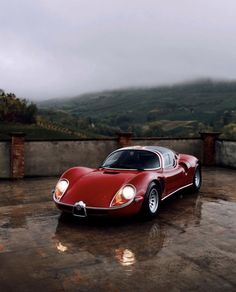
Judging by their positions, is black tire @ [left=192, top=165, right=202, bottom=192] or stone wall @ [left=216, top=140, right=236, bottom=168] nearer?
Result: black tire @ [left=192, top=165, right=202, bottom=192]

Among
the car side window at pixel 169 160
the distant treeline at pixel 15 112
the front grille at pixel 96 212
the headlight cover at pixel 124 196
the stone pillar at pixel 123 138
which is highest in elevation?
the distant treeline at pixel 15 112

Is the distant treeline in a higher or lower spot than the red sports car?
higher

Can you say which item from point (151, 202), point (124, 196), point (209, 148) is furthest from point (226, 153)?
point (124, 196)

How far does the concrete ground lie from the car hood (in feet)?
1.64

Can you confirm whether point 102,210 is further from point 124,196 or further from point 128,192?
point 128,192

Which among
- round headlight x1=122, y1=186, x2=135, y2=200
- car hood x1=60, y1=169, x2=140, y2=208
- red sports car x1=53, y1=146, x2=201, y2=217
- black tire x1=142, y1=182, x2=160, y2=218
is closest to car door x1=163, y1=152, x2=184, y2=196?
red sports car x1=53, y1=146, x2=201, y2=217

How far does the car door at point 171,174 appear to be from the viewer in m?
9.28

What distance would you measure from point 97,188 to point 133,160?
5.12ft

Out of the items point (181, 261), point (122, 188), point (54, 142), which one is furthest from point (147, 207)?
point (54, 142)

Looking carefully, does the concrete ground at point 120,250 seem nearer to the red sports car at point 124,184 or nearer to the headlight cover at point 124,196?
the red sports car at point 124,184

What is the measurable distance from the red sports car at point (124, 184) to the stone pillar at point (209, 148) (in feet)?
24.8

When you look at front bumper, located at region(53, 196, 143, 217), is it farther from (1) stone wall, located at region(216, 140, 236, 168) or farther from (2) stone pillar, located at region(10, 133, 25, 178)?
(1) stone wall, located at region(216, 140, 236, 168)

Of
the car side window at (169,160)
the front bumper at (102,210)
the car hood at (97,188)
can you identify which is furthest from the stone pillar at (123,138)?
the front bumper at (102,210)

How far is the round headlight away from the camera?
309 inches
